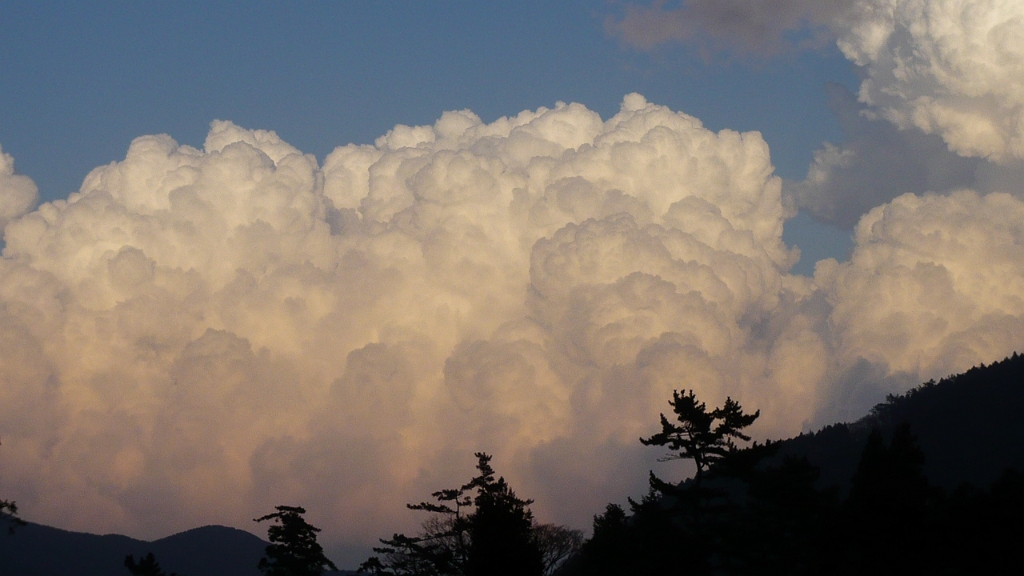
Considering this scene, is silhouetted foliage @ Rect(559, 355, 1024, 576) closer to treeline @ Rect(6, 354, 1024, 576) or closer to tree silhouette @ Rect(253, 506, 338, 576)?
treeline @ Rect(6, 354, 1024, 576)

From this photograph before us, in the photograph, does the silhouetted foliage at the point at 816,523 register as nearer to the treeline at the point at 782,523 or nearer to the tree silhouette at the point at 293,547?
the treeline at the point at 782,523

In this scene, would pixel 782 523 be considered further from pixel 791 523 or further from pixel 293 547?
pixel 293 547

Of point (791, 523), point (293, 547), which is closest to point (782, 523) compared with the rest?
point (791, 523)

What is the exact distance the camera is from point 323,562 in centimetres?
8288

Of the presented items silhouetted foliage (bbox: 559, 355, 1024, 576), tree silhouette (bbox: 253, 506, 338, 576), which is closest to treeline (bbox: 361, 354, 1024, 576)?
silhouetted foliage (bbox: 559, 355, 1024, 576)

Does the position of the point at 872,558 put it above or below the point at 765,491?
below

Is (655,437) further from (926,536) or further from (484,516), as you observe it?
(926,536)

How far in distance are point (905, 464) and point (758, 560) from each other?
1169 cm

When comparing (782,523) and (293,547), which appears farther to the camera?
(293,547)

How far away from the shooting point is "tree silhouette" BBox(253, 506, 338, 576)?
81.8m

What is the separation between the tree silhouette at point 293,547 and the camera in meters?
81.8

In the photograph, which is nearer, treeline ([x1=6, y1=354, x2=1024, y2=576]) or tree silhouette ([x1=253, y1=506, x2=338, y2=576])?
treeline ([x1=6, y1=354, x2=1024, y2=576])

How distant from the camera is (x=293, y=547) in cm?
8225

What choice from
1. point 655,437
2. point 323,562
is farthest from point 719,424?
point 323,562
